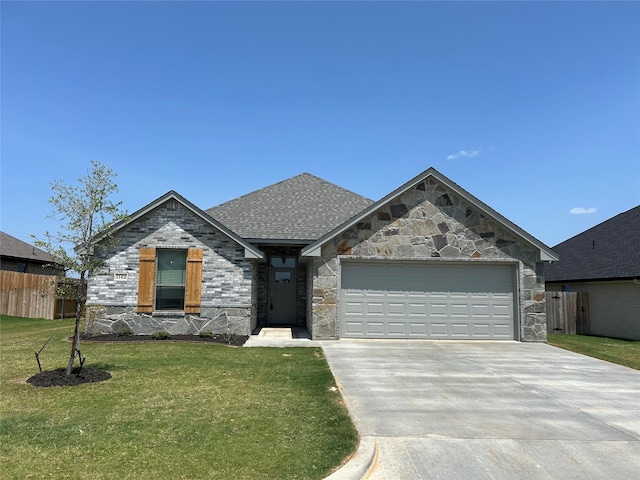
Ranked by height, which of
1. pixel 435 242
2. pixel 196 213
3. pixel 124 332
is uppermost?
pixel 196 213

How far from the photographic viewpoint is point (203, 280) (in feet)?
46.9

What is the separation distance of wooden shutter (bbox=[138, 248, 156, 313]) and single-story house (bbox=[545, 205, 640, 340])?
18747mm

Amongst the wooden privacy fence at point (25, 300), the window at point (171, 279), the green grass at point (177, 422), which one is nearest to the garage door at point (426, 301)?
the green grass at point (177, 422)

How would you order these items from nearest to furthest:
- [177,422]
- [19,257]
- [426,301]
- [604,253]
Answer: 1. [177,422]
2. [426,301]
3. [604,253]
4. [19,257]

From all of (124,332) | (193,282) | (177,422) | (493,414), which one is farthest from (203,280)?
(493,414)

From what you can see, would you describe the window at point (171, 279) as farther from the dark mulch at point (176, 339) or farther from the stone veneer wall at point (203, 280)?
the dark mulch at point (176, 339)

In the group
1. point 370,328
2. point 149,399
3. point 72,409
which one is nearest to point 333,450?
point 149,399

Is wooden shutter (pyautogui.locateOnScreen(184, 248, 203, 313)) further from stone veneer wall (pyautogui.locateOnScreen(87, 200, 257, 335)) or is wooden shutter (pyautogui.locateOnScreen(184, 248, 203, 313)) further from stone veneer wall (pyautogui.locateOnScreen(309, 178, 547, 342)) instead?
stone veneer wall (pyautogui.locateOnScreen(309, 178, 547, 342))

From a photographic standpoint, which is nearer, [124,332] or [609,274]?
[124,332]

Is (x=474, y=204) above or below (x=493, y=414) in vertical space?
above

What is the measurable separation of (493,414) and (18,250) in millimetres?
32689

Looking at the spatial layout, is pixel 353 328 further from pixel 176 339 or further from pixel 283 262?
pixel 176 339

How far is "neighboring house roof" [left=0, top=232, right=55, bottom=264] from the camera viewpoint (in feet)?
89.9

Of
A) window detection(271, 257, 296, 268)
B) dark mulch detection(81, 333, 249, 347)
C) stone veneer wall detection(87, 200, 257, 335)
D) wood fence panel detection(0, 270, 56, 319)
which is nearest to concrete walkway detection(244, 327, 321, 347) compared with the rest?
dark mulch detection(81, 333, 249, 347)
